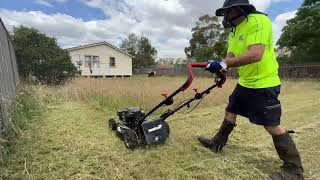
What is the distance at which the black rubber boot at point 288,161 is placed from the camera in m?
3.72

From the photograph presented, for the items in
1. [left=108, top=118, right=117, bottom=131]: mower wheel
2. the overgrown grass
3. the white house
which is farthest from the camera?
the white house

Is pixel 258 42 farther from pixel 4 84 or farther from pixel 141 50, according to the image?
pixel 141 50

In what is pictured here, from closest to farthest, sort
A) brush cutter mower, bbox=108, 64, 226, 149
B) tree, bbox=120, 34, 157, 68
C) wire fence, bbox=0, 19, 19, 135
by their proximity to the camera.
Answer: brush cutter mower, bbox=108, 64, 226, 149 < wire fence, bbox=0, 19, 19, 135 < tree, bbox=120, 34, 157, 68

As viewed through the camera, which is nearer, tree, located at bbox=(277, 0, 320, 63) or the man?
the man

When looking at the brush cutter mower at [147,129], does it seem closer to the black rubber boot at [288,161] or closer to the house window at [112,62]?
the black rubber boot at [288,161]

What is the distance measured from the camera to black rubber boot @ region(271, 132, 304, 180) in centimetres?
372

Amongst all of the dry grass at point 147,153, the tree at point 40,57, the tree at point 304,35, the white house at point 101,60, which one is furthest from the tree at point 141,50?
the dry grass at point 147,153

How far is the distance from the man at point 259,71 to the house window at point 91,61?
33563mm

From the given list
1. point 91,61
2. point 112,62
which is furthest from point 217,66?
point 112,62

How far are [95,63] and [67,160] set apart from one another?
3383cm

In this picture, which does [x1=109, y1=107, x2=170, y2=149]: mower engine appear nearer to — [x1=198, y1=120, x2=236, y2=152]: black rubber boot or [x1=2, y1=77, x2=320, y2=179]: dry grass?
[x1=2, y1=77, x2=320, y2=179]: dry grass

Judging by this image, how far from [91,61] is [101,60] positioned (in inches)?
42.8

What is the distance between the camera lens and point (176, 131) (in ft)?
19.2


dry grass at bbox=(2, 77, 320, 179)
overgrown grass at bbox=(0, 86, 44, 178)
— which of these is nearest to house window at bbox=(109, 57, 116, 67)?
Result: overgrown grass at bbox=(0, 86, 44, 178)
